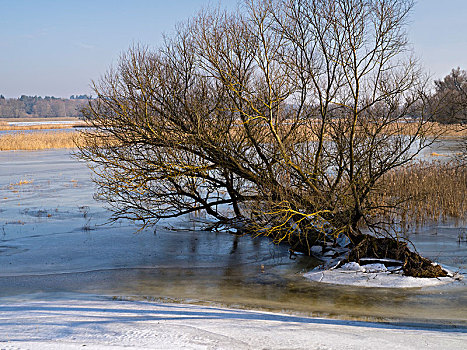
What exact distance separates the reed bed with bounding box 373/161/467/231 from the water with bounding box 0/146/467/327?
3.30 ft

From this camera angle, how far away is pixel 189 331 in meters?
5.79

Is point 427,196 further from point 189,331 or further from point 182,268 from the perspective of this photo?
point 189,331

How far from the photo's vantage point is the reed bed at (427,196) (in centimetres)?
1480

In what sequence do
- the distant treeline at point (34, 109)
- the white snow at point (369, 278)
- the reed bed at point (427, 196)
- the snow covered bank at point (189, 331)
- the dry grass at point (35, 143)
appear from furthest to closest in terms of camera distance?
the distant treeline at point (34, 109) < the dry grass at point (35, 143) < the reed bed at point (427, 196) < the white snow at point (369, 278) < the snow covered bank at point (189, 331)

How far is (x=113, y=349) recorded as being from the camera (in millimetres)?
4898

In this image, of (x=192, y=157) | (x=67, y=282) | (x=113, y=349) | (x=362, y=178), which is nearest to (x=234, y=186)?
(x=192, y=157)

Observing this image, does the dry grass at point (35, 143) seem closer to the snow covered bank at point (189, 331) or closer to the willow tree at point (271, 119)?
the willow tree at point (271, 119)

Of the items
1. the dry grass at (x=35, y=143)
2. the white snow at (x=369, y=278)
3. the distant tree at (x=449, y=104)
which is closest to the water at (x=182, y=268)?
the white snow at (x=369, y=278)

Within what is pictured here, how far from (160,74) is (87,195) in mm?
9342

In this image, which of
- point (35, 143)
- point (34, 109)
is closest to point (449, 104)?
point (35, 143)

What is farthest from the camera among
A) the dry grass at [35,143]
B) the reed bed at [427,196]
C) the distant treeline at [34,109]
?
the distant treeline at [34,109]

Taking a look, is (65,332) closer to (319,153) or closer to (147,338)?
(147,338)

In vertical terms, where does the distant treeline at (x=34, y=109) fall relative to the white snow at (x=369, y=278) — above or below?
above

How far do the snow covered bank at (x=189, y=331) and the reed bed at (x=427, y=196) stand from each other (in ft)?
24.6
